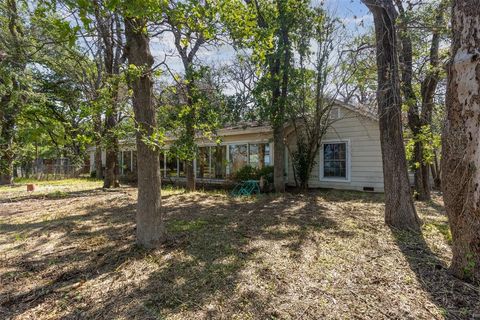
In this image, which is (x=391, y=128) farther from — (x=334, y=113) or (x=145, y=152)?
(x=334, y=113)

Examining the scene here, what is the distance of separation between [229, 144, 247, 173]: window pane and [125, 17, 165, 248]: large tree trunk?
358 inches

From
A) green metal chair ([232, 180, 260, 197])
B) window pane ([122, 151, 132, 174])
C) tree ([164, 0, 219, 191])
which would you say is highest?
tree ([164, 0, 219, 191])

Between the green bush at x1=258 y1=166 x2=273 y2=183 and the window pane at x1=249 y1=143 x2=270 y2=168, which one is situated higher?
the window pane at x1=249 y1=143 x2=270 y2=168

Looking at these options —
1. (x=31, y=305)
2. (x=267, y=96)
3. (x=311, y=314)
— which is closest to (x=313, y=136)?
(x=267, y=96)

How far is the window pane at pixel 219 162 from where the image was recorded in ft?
45.0

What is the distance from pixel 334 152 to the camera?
11234 mm

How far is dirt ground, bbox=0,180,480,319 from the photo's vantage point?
8.52 ft

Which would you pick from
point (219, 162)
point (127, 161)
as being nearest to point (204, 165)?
point (219, 162)

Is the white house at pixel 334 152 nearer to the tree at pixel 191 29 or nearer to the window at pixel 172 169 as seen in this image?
the window at pixel 172 169

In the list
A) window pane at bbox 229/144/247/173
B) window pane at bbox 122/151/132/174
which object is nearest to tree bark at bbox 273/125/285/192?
window pane at bbox 229/144/247/173

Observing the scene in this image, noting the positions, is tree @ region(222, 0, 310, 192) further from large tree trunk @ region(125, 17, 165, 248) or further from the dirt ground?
large tree trunk @ region(125, 17, 165, 248)

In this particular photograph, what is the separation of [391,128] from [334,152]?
6.25 metres

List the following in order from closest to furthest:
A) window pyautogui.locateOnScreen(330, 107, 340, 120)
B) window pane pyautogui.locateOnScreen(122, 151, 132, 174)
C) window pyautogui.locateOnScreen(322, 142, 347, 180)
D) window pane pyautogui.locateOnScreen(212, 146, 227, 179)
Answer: window pyautogui.locateOnScreen(330, 107, 340, 120) → window pyautogui.locateOnScreen(322, 142, 347, 180) → window pane pyautogui.locateOnScreen(212, 146, 227, 179) → window pane pyautogui.locateOnScreen(122, 151, 132, 174)

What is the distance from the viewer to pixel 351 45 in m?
9.06
